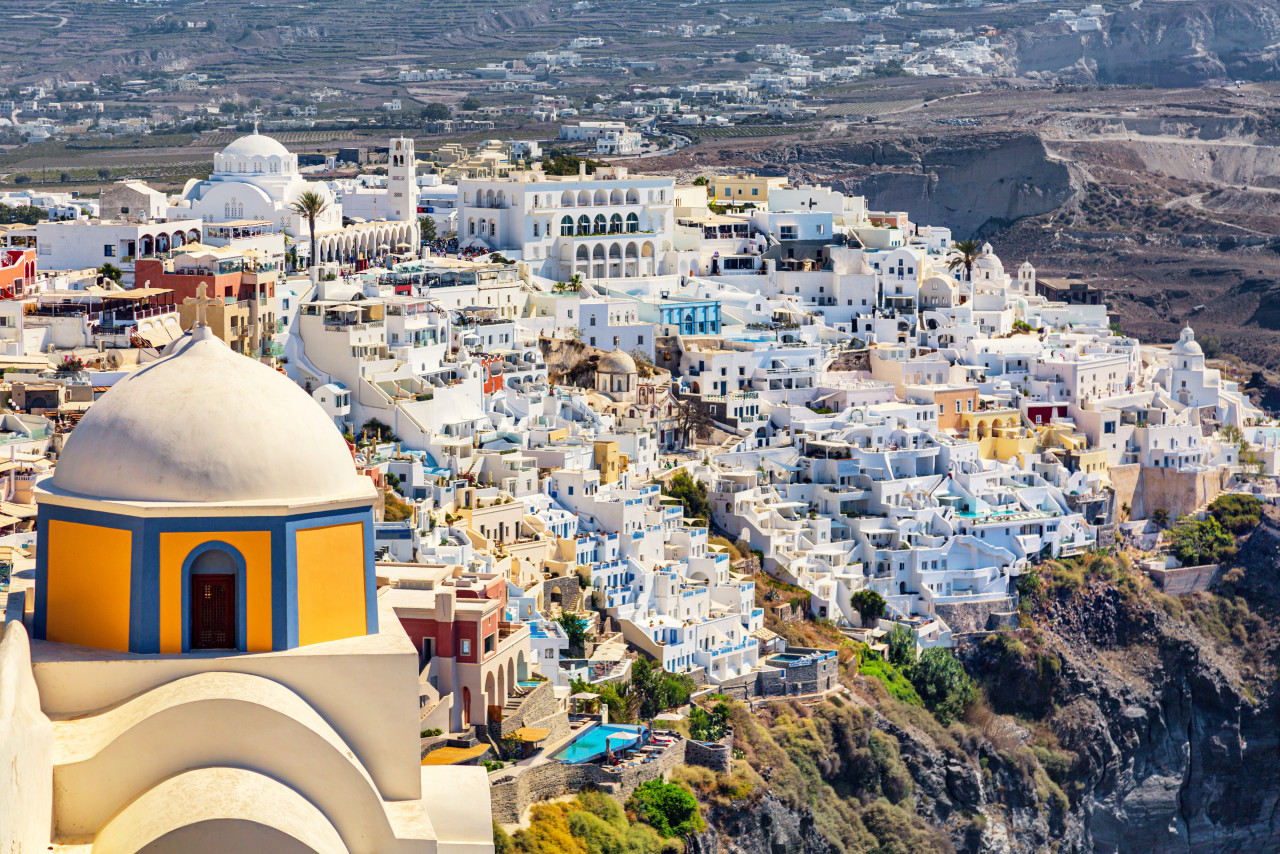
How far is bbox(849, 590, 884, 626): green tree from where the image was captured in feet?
146

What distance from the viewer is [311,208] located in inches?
2048

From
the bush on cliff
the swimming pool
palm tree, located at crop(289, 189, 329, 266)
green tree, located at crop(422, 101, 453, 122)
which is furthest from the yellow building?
green tree, located at crop(422, 101, 453, 122)

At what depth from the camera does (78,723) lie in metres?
13.1

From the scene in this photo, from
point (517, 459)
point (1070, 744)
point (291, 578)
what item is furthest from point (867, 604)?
point (291, 578)

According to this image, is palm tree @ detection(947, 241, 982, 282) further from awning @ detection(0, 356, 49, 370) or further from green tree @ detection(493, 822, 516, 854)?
green tree @ detection(493, 822, 516, 854)

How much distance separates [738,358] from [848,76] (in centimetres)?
10877

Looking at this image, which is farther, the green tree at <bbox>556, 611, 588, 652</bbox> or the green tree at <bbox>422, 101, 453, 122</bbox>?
the green tree at <bbox>422, 101, 453, 122</bbox>

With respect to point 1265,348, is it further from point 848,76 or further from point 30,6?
point 30,6

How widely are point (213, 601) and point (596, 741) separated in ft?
58.7

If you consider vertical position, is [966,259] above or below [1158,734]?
above

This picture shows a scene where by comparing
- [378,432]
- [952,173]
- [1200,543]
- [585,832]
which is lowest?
[1200,543]

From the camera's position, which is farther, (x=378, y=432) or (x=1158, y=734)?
(x=1158, y=734)

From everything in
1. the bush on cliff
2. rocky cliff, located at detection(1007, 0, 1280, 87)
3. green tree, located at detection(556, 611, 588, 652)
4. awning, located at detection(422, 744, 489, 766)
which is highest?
rocky cliff, located at detection(1007, 0, 1280, 87)

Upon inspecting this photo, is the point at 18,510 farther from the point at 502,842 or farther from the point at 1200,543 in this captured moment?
the point at 1200,543
